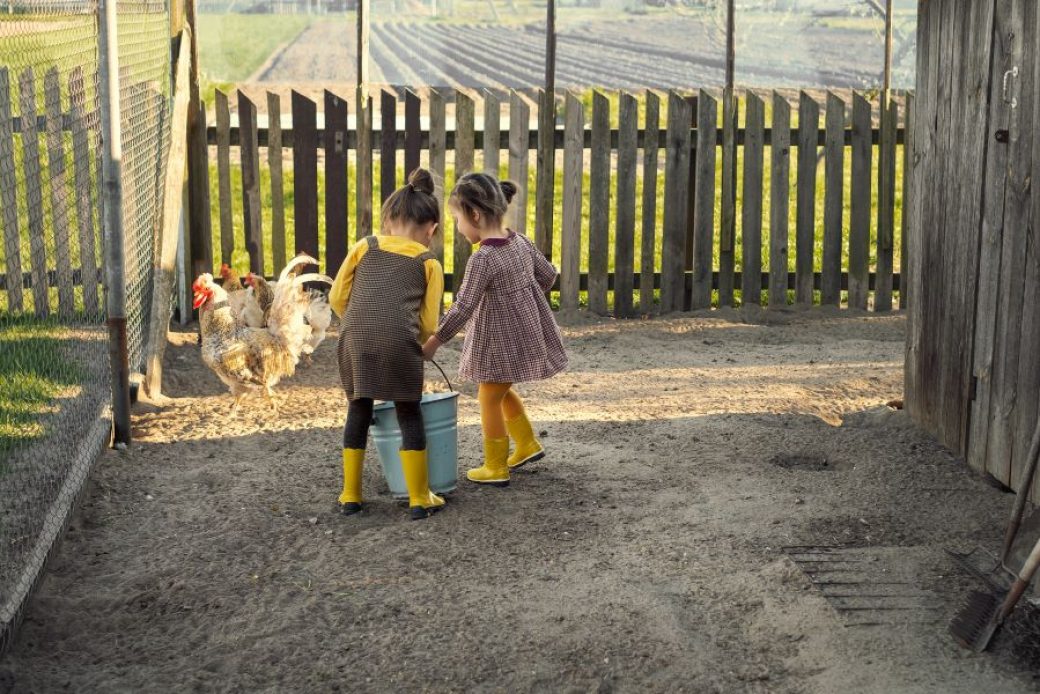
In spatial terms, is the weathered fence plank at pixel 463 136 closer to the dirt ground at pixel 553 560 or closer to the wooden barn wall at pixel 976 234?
the dirt ground at pixel 553 560

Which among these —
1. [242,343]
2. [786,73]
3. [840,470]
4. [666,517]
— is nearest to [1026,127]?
[840,470]

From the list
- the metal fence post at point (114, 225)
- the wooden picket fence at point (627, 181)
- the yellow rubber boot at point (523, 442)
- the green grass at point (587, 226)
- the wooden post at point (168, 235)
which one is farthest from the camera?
the green grass at point (587, 226)

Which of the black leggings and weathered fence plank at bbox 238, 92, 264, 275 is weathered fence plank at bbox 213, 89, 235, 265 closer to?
weathered fence plank at bbox 238, 92, 264, 275

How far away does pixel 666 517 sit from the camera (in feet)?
16.6

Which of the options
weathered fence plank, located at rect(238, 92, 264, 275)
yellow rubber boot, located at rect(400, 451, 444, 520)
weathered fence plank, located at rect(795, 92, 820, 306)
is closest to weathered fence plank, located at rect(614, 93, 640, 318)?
weathered fence plank, located at rect(795, 92, 820, 306)

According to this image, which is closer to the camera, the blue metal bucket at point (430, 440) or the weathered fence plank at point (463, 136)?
the blue metal bucket at point (430, 440)

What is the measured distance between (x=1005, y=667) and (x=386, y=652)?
1.83 meters

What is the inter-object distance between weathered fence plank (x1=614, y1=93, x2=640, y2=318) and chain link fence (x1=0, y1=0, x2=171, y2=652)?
3.15m

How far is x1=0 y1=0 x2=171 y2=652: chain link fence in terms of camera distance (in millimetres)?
4820

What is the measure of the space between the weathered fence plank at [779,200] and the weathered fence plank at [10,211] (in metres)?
5.09

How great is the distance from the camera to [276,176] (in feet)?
29.7

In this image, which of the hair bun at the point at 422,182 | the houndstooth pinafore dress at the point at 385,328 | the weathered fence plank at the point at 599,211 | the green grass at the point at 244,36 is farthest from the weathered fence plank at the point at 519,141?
the green grass at the point at 244,36

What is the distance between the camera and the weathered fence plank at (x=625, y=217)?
909 centimetres

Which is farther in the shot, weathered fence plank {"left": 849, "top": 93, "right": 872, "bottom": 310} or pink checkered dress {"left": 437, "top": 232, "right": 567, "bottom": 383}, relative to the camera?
weathered fence plank {"left": 849, "top": 93, "right": 872, "bottom": 310}
